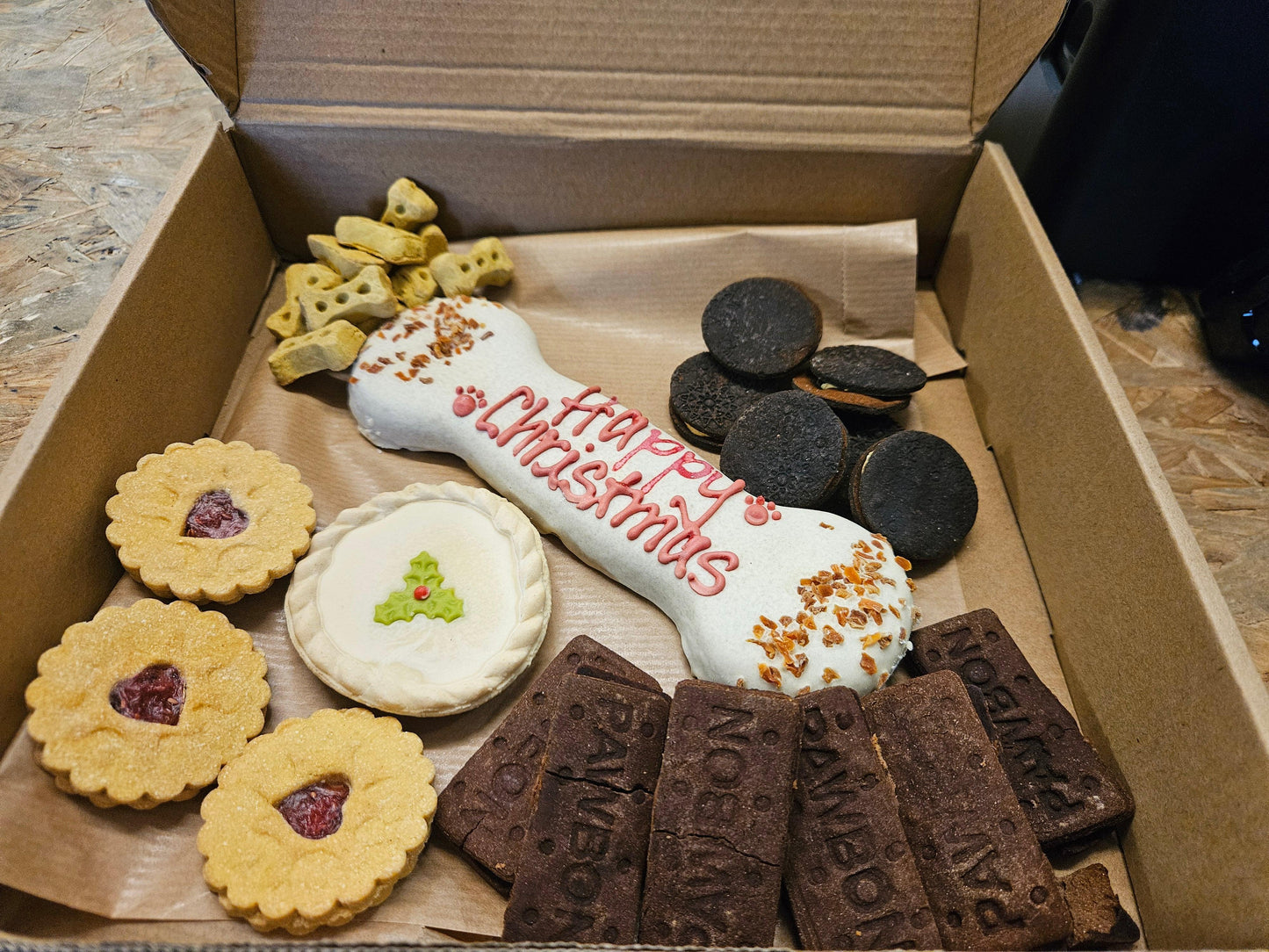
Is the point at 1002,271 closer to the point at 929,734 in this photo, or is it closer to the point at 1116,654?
the point at 1116,654

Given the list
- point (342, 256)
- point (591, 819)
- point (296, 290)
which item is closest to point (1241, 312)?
point (591, 819)

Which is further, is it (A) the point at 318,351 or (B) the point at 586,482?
(A) the point at 318,351

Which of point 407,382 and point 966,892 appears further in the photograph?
point 407,382

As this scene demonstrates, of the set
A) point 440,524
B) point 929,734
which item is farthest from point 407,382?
point 929,734

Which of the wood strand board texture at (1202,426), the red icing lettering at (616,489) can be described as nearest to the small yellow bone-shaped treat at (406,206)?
the red icing lettering at (616,489)

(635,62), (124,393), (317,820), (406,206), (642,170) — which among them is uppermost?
(635,62)

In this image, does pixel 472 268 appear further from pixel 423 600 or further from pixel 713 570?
pixel 713 570
